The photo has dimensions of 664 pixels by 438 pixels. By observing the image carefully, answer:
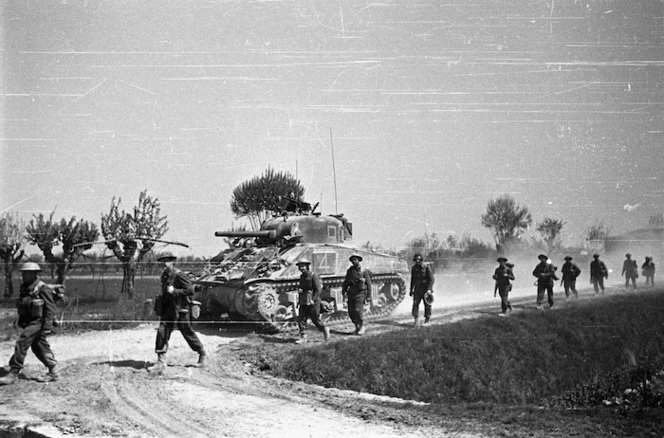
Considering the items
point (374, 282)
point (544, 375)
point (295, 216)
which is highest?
point (295, 216)

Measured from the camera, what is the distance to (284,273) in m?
12.4

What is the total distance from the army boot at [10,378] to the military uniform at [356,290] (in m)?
6.35

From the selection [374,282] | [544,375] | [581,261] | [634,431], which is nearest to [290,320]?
[374,282]

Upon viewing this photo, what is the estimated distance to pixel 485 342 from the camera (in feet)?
38.1

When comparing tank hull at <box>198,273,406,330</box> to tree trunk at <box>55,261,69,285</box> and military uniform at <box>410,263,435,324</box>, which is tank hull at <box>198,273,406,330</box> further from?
tree trunk at <box>55,261,69,285</box>

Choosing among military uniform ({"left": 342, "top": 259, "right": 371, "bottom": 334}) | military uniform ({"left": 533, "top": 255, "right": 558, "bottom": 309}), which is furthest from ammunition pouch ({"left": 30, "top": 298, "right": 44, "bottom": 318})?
military uniform ({"left": 533, "top": 255, "right": 558, "bottom": 309})

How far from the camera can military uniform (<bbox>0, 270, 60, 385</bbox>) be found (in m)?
7.29

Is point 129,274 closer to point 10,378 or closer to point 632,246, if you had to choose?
point 10,378

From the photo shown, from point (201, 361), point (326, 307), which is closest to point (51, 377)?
point (201, 361)

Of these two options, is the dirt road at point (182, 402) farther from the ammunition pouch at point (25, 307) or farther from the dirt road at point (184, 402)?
the ammunition pouch at point (25, 307)

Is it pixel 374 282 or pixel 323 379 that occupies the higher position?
pixel 374 282

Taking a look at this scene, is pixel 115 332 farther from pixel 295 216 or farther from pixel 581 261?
pixel 581 261

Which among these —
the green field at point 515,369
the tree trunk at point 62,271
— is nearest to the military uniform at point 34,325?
the green field at point 515,369

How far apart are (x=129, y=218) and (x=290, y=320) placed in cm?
901
